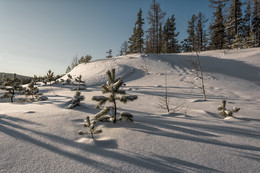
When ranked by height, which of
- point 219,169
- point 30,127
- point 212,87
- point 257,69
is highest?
point 257,69

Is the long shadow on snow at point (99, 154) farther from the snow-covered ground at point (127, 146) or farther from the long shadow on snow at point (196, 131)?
the long shadow on snow at point (196, 131)

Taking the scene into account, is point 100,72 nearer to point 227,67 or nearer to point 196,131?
point 196,131

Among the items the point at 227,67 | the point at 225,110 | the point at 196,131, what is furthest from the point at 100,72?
the point at 227,67

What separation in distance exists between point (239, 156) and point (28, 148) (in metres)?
1.96

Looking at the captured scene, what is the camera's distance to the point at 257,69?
7.38m

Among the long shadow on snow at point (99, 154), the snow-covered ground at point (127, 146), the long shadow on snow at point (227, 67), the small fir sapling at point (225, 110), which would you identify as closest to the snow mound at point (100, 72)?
the long shadow on snow at point (227, 67)

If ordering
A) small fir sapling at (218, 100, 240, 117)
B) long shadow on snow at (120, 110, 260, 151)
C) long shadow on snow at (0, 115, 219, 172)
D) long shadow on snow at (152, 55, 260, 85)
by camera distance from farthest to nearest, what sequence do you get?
1. long shadow on snow at (152, 55, 260, 85)
2. small fir sapling at (218, 100, 240, 117)
3. long shadow on snow at (120, 110, 260, 151)
4. long shadow on snow at (0, 115, 219, 172)

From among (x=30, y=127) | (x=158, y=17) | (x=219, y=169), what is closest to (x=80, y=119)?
(x=30, y=127)

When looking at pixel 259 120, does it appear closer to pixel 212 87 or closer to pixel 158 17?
pixel 212 87

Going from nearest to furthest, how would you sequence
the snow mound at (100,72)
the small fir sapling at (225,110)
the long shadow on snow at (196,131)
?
the long shadow on snow at (196,131), the small fir sapling at (225,110), the snow mound at (100,72)

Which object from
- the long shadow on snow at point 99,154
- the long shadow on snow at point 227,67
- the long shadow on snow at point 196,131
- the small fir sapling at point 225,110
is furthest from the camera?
the long shadow on snow at point 227,67

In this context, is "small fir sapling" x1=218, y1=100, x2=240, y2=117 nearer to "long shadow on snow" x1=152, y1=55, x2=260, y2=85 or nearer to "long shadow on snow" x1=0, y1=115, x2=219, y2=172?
"long shadow on snow" x1=0, y1=115, x2=219, y2=172

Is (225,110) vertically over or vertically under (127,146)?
over

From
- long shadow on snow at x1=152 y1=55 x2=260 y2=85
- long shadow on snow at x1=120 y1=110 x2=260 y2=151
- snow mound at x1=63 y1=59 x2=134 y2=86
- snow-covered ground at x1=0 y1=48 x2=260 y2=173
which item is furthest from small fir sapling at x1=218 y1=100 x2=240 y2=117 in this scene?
snow mound at x1=63 y1=59 x2=134 y2=86
